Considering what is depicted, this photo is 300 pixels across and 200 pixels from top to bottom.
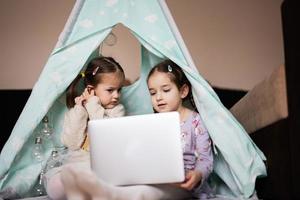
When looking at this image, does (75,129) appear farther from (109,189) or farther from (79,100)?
(109,189)

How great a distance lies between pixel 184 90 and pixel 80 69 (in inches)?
13.3

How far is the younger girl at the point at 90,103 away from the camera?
3.83 ft

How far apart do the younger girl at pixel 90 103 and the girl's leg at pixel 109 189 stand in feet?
1.20

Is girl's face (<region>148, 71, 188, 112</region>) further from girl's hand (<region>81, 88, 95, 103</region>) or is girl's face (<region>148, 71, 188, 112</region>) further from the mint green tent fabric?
girl's hand (<region>81, 88, 95, 103</region>)

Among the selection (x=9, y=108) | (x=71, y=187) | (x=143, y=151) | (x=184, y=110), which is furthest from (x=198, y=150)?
(x=9, y=108)

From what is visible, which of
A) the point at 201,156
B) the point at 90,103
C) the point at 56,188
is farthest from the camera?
the point at 90,103

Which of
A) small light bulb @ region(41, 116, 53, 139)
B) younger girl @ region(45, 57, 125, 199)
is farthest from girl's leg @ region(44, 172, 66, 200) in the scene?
small light bulb @ region(41, 116, 53, 139)

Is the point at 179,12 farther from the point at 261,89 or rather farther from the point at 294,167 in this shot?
the point at 294,167

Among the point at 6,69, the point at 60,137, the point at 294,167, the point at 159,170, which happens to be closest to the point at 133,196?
the point at 159,170

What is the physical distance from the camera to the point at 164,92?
45.8 inches

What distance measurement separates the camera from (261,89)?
996 mm

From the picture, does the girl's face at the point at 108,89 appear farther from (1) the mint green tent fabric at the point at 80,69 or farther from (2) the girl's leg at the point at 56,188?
(2) the girl's leg at the point at 56,188

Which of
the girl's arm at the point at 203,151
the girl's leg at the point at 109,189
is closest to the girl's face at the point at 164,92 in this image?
the girl's arm at the point at 203,151

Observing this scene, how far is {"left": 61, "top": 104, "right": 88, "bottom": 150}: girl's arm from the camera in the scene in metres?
1.16
